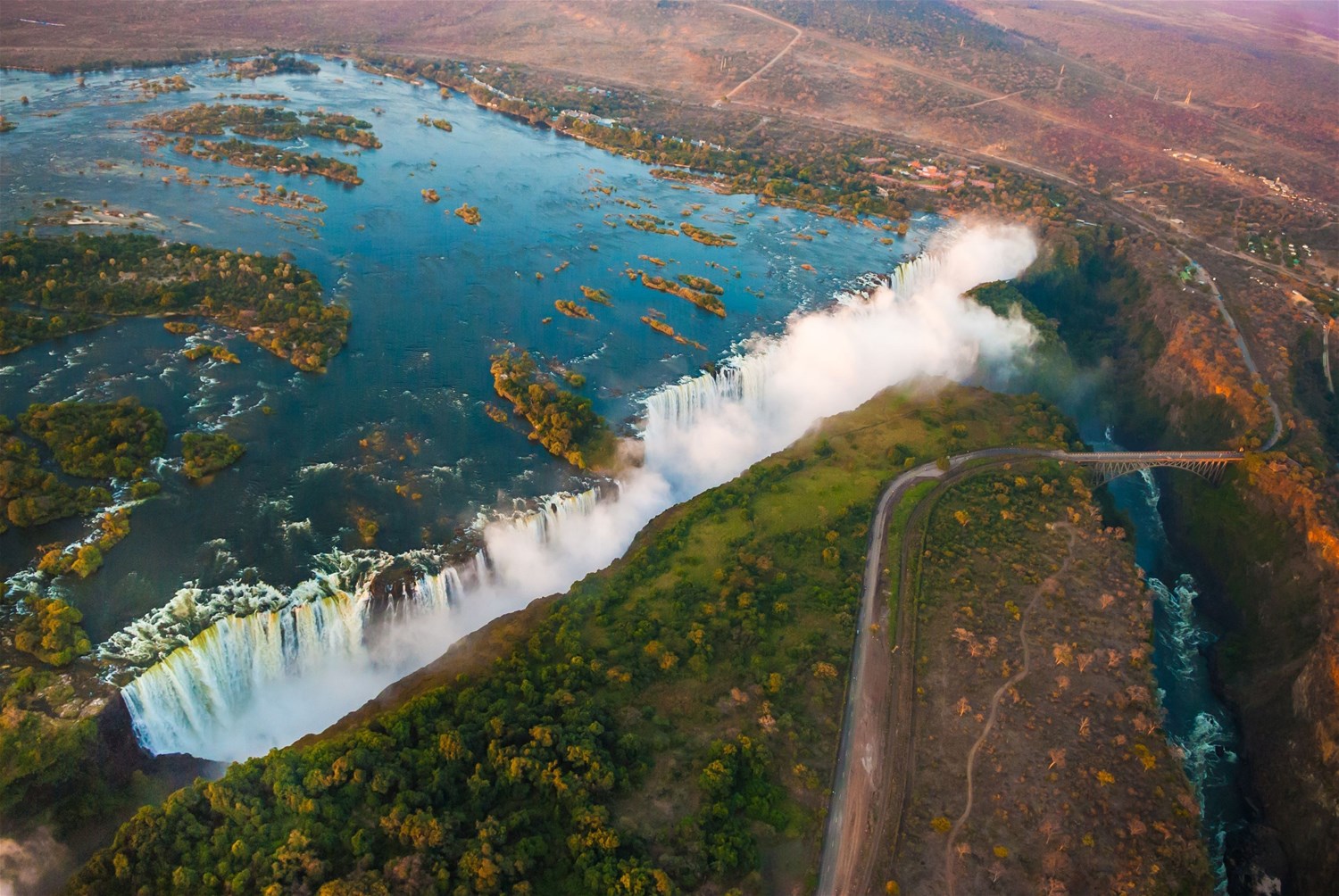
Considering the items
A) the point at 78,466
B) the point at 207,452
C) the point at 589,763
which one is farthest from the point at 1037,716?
the point at 78,466

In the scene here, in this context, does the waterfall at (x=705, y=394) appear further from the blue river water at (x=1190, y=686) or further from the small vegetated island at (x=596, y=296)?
the blue river water at (x=1190, y=686)

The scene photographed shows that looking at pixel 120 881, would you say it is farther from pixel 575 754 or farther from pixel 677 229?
pixel 677 229

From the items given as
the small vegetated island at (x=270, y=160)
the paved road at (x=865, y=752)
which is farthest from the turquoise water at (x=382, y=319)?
the paved road at (x=865, y=752)

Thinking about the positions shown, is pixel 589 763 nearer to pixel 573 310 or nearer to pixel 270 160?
pixel 573 310

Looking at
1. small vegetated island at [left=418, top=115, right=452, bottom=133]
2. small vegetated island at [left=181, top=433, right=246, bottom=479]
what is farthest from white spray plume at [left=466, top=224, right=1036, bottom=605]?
small vegetated island at [left=418, top=115, right=452, bottom=133]

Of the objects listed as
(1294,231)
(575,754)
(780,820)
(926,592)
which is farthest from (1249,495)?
(1294,231)

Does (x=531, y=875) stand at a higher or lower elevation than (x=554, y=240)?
lower
